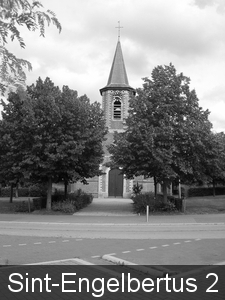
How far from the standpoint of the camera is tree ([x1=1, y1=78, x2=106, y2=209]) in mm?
21266

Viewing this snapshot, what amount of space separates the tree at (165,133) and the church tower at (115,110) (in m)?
15.4

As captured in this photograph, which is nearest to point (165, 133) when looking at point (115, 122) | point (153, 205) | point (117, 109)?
point (153, 205)

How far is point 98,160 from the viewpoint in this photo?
80.0ft

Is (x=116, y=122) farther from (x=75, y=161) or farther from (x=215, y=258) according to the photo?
(x=215, y=258)

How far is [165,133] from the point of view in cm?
2130

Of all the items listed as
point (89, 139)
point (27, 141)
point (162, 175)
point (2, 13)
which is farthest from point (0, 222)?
point (2, 13)

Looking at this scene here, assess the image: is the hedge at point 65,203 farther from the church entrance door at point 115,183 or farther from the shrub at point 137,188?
the church entrance door at point 115,183

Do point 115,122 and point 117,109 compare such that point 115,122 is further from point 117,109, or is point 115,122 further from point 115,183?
point 115,183

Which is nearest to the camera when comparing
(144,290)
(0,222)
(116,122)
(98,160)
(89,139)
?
(144,290)

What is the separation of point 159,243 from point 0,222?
33.4 feet

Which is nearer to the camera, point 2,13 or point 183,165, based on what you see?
point 2,13

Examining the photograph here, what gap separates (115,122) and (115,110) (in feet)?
5.42

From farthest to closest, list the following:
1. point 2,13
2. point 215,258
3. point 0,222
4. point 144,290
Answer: point 0,222
point 215,258
point 144,290
point 2,13

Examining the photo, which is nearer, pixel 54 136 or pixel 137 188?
pixel 54 136
